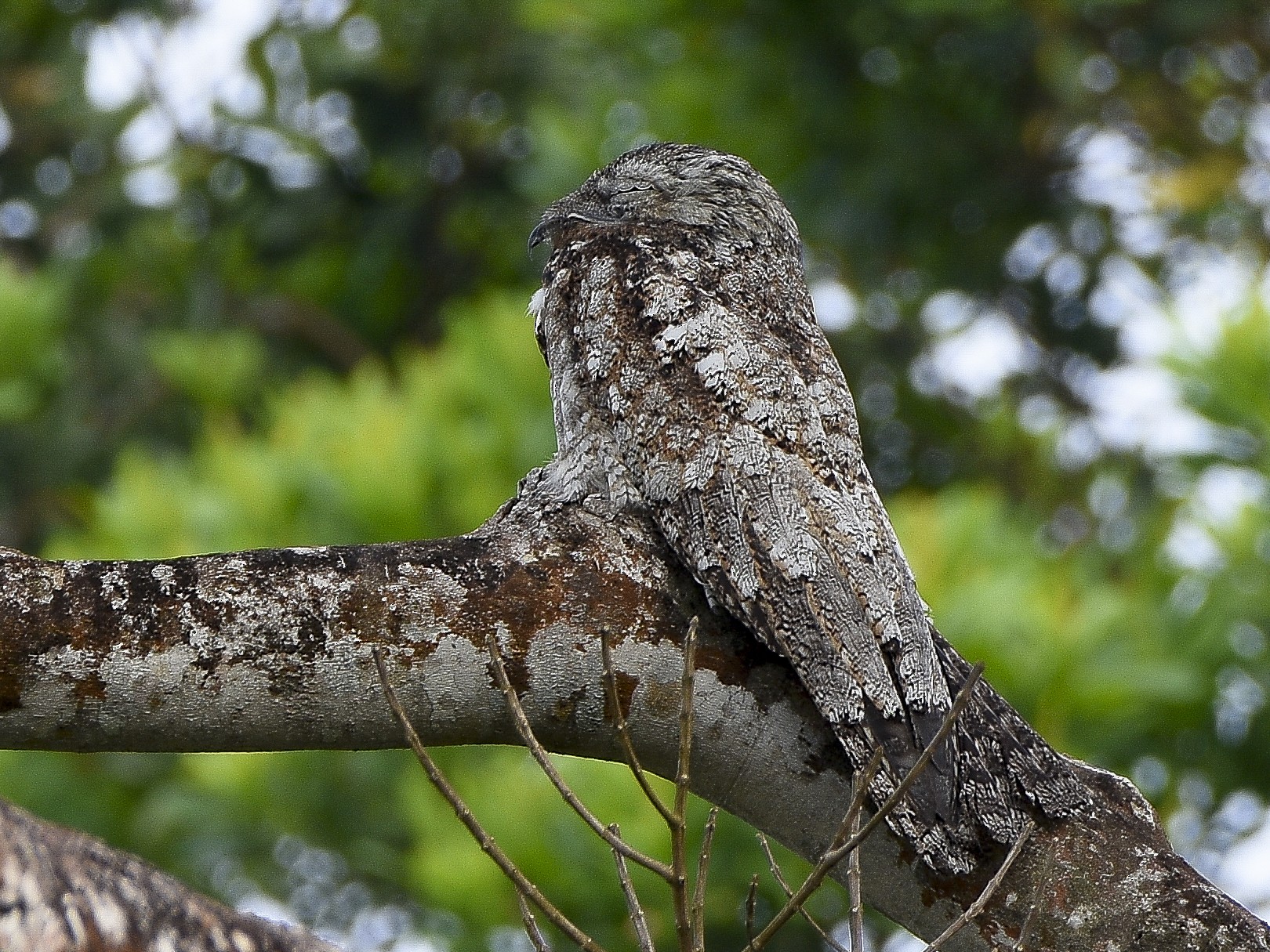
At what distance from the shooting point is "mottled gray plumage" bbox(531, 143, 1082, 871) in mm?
2352

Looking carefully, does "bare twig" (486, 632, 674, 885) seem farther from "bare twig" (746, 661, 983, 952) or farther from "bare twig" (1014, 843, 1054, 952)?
"bare twig" (1014, 843, 1054, 952)

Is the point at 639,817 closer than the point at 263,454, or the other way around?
the point at 639,817

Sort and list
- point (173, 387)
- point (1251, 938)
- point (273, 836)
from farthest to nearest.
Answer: point (173, 387)
point (273, 836)
point (1251, 938)

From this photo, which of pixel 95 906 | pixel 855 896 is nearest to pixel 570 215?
pixel 855 896

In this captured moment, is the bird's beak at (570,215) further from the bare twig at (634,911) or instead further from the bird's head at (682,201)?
the bare twig at (634,911)

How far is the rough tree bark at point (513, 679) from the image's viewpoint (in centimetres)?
211

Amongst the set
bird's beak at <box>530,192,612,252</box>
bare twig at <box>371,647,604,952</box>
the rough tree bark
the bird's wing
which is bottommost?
bare twig at <box>371,647,604,952</box>

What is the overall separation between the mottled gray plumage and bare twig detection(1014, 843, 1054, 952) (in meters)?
0.06

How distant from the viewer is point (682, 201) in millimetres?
3346

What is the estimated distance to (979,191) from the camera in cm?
883

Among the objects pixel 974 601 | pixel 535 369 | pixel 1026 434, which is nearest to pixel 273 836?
pixel 535 369

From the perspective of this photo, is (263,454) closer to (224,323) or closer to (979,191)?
(224,323)

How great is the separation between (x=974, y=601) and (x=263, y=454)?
3511 mm

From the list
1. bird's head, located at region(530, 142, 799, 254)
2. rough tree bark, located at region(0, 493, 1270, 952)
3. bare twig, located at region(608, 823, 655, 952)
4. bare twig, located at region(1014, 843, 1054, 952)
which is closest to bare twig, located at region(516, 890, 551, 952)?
bare twig, located at region(608, 823, 655, 952)
